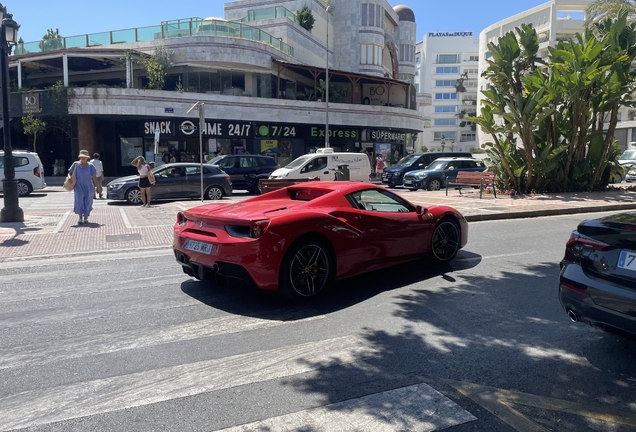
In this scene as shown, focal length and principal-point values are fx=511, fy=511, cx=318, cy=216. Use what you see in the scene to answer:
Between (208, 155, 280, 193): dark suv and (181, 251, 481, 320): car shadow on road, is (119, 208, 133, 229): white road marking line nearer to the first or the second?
(181, 251, 481, 320): car shadow on road

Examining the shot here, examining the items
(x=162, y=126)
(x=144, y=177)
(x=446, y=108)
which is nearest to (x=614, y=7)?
(x=144, y=177)

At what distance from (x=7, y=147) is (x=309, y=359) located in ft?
35.2

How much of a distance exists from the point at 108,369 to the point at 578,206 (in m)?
14.1

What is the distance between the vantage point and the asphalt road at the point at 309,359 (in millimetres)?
3256

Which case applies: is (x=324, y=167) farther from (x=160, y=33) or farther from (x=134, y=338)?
(x=160, y=33)

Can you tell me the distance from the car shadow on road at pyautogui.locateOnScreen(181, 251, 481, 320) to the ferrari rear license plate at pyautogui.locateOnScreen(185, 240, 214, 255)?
1.42ft

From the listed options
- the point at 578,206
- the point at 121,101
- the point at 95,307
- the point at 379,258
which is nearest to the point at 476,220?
the point at 578,206

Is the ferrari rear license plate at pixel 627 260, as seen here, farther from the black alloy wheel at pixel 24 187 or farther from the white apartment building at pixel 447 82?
the white apartment building at pixel 447 82

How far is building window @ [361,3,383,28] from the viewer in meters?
47.1

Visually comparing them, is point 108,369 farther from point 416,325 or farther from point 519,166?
point 519,166

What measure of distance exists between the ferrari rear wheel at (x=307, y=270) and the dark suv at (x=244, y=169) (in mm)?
15537

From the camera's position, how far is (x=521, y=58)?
59.1ft

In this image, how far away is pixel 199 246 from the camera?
565 centimetres

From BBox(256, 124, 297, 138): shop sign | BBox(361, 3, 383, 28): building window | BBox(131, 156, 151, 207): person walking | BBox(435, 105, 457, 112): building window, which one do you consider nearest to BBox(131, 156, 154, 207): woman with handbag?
BBox(131, 156, 151, 207): person walking
